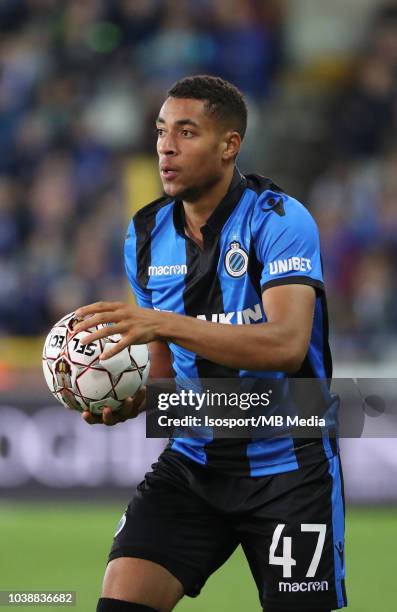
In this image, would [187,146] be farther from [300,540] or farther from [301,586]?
[301,586]

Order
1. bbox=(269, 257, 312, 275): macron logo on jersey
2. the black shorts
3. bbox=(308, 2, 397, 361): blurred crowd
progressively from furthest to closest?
bbox=(308, 2, 397, 361): blurred crowd → the black shorts → bbox=(269, 257, 312, 275): macron logo on jersey

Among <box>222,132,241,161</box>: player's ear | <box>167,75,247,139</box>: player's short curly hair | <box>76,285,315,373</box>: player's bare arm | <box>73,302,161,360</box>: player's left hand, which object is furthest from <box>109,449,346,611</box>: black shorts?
<box>167,75,247,139</box>: player's short curly hair

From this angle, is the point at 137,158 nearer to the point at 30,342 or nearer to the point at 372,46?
the point at 30,342

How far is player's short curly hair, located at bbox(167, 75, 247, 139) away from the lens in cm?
454

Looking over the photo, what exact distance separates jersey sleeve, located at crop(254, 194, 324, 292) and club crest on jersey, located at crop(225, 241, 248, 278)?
0.06m

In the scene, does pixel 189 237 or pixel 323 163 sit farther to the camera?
pixel 323 163

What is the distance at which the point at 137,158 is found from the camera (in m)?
12.0

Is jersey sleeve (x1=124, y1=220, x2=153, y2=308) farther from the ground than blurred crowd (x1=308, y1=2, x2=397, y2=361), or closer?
closer

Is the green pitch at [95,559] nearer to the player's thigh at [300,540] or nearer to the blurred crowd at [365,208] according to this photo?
the blurred crowd at [365,208]

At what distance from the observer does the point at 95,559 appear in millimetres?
8008

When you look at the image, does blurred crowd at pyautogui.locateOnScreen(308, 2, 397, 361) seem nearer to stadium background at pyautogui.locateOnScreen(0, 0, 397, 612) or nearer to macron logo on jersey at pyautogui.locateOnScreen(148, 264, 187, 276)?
stadium background at pyautogui.locateOnScreen(0, 0, 397, 612)

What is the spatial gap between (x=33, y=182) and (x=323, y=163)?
295cm

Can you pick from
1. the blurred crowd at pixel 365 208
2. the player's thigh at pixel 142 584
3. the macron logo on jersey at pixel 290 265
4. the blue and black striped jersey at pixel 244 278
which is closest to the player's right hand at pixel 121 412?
the blue and black striped jersey at pixel 244 278

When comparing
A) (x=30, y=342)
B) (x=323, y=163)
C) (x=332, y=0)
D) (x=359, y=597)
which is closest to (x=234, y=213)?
(x=359, y=597)
